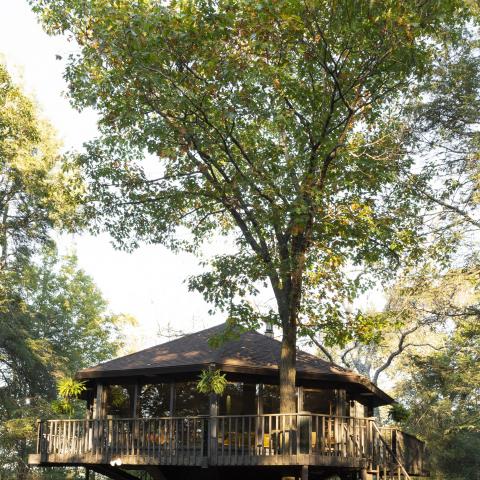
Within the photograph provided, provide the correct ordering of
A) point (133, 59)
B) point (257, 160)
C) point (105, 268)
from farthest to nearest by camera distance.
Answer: point (105, 268), point (257, 160), point (133, 59)

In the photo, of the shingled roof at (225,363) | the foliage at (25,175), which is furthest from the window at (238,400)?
the foliage at (25,175)

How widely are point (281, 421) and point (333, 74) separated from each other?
25.7 ft

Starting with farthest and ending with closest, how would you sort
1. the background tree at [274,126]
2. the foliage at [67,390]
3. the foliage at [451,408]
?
the foliage at [451,408] < the foliage at [67,390] < the background tree at [274,126]

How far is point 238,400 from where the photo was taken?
18875 mm

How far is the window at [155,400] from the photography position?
1934cm

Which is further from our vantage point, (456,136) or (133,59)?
(456,136)

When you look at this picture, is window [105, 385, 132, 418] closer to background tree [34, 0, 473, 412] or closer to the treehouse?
the treehouse

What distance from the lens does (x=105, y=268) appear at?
199 feet

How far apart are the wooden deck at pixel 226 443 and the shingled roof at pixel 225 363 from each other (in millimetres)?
1275

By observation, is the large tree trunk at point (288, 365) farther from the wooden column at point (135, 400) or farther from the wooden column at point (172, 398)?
the wooden column at point (135, 400)

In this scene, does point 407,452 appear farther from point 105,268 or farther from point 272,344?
point 105,268

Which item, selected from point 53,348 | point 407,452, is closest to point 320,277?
point 407,452

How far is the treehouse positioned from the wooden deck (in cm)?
3

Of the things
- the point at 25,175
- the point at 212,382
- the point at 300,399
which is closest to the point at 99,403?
the point at 212,382
